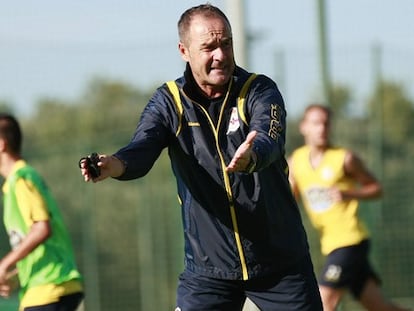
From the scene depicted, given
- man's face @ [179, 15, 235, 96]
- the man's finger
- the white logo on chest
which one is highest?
man's face @ [179, 15, 235, 96]

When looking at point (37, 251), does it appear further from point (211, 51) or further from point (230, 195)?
point (211, 51)

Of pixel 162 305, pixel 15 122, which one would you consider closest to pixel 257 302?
pixel 15 122

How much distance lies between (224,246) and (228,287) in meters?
0.24

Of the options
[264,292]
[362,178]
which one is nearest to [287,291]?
[264,292]

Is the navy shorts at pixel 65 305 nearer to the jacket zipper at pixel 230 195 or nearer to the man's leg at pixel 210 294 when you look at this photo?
the man's leg at pixel 210 294

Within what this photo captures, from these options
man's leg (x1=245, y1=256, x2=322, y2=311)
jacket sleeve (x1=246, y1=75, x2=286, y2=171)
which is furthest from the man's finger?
man's leg (x1=245, y1=256, x2=322, y2=311)

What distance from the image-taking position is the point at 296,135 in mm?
16688

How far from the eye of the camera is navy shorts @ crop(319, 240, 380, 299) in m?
11.0

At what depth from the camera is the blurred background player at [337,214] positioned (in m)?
11.0

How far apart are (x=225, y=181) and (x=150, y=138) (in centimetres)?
45

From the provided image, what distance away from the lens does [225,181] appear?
669 centimetres

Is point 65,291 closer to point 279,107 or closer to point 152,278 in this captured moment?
point 279,107

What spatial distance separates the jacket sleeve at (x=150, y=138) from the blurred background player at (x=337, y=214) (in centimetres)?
432

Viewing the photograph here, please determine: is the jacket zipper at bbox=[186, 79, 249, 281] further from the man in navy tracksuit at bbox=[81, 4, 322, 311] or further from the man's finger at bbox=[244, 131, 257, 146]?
the man's finger at bbox=[244, 131, 257, 146]
